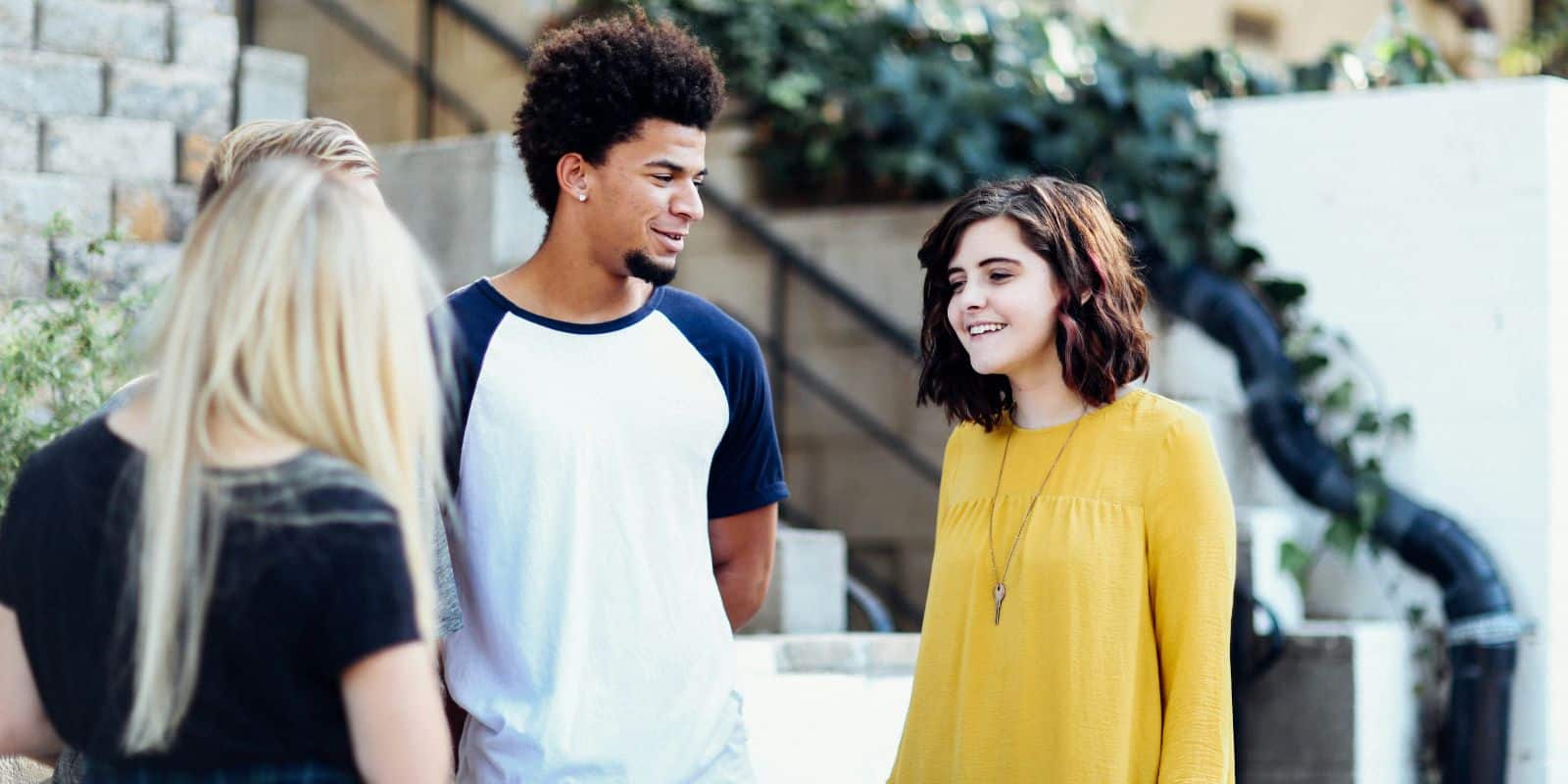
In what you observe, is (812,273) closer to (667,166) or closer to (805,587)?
(805,587)

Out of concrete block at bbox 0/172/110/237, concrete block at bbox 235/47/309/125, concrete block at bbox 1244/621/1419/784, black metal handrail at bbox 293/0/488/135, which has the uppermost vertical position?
black metal handrail at bbox 293/0/488/135

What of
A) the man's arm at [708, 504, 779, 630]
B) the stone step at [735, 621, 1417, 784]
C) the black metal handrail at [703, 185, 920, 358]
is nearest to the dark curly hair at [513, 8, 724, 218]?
the man's arm at [708, 504, 779, 630]

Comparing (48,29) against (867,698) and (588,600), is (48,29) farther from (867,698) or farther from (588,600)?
(588,600)

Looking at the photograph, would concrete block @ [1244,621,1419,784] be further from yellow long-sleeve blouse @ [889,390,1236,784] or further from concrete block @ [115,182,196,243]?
concrete block @ [115,182,196,243]

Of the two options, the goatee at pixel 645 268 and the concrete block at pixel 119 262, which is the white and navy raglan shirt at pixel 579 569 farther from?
the concrete block at pixel 119 262

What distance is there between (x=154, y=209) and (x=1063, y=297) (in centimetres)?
342

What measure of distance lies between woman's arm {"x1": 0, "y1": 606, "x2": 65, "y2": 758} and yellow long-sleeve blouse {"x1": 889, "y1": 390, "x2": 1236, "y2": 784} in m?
1.29

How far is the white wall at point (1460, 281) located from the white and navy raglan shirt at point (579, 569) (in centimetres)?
402

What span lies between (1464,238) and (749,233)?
8.44 feet

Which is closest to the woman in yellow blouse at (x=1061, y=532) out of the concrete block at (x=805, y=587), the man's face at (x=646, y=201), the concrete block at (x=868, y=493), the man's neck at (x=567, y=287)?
the man's face at (x=646, y=201)

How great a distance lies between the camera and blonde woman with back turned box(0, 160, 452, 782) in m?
1.75

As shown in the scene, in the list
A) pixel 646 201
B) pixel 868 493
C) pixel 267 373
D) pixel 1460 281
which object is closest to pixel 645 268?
pixel 646 201

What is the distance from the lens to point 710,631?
8.71ft

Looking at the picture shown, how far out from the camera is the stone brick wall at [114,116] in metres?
5.13
